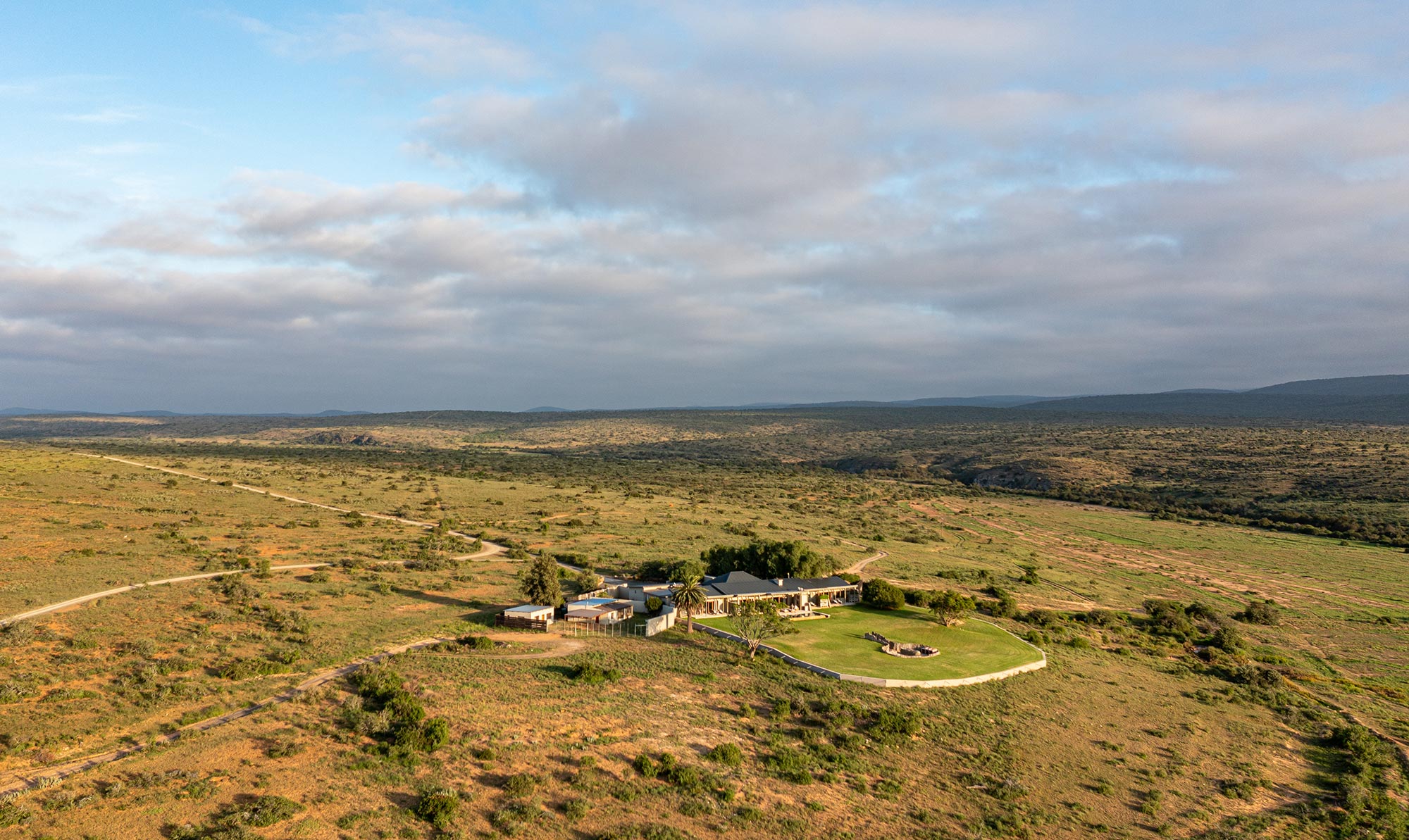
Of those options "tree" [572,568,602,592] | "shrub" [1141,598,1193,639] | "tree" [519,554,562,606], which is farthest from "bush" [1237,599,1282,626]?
"tree" [519,554,562,606]

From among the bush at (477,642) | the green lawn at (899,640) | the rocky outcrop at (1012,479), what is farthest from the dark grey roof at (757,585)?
the rocky outcrop at (1012,479)

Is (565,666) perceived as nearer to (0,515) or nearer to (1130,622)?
(1130,622)

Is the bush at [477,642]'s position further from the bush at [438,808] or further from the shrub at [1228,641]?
the shrub at [1228,641]

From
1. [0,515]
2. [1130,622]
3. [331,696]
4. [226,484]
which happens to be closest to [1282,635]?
[1130,622]

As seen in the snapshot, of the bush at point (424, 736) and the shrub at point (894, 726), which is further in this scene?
the shrub at point (894, 726)

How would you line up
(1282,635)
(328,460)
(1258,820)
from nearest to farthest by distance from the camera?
(1258,820) → (1282,635) → (328,460)

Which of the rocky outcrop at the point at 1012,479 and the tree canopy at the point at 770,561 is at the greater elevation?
the tree canopy at the point at 770,561
